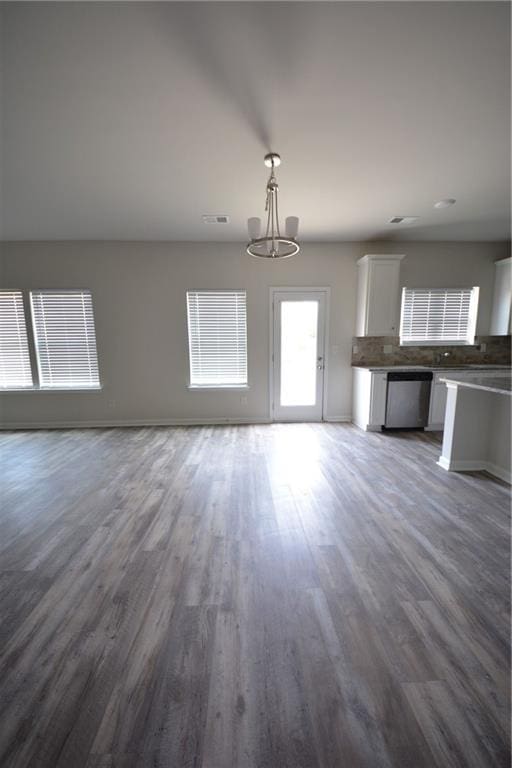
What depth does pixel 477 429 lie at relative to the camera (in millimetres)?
2857

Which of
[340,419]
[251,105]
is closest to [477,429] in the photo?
[340,419]

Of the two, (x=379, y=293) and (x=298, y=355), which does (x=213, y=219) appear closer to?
(x=298, y=355)

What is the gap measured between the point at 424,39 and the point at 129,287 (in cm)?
410

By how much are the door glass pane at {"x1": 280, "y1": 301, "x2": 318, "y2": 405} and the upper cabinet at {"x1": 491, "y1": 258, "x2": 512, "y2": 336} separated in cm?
293

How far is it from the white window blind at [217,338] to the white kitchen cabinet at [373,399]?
6.29ft

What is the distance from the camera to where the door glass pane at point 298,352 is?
4484 millimetres

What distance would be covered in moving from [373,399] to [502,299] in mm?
2693

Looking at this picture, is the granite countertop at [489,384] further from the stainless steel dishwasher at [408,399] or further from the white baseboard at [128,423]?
the white baseboard at [128,423]

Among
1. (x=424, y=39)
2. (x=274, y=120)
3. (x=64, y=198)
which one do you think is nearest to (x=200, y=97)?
(x=274, y=120)

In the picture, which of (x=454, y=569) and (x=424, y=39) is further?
(x=454, y=569)

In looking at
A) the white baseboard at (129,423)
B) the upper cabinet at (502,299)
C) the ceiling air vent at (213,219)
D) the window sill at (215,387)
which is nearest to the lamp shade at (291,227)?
the ceiling air vent at (213,219)

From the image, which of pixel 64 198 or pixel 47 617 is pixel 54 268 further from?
pixel 47 617

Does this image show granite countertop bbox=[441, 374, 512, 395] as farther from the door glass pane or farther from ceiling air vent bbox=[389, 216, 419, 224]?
ceiling air vent bbox=[389, 216, 419, 224]

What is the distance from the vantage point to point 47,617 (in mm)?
1408
